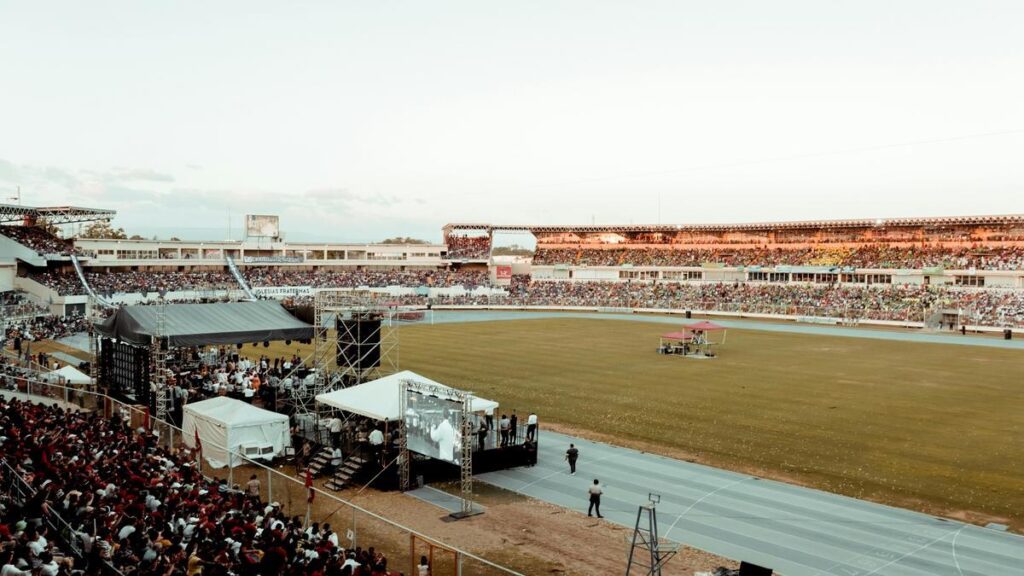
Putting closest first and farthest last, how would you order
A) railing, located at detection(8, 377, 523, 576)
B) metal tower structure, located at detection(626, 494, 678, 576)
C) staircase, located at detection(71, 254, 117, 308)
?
metal tower structure, located at detection(626, 494, 678, 576), railing, located at detection(8, 377, 523, 576), staircase, located at detection(71, 254, 117, 308)

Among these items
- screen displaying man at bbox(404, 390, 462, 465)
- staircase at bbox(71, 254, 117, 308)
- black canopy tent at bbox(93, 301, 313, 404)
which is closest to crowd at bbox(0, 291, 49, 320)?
staircase at bbox(71, 254, 117, 308)

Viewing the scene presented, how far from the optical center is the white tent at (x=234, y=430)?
63.8ft

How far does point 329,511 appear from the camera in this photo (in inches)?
646

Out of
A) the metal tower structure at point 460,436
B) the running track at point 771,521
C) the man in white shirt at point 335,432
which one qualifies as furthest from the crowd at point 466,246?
the metal tower structure at point 460,436

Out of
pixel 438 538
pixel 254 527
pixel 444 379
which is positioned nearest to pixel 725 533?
pixel 438 538

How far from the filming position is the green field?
19250 mm

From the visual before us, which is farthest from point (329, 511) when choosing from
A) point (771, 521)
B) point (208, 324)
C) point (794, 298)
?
point (794, 298)

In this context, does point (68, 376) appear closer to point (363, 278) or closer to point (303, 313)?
point (303, 313)

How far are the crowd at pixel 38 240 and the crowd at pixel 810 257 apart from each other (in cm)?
5944

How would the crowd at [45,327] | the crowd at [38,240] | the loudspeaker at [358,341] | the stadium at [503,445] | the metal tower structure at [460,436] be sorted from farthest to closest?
the crowd at [38,240] < the crowd at [45,327] < the loudspeaker at [358,341] < the metal tower structure at [460,436] < the stadium at [503,445]

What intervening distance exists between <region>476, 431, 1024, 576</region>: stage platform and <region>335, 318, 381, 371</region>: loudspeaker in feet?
21.2

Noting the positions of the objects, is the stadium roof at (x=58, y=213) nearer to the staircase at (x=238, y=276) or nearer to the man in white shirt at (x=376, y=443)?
the staircase at (x=238, y=276)

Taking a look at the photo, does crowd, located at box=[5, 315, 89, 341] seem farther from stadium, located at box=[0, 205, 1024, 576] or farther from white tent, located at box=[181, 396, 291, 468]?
white tent, located at box=[181, 396, 291, 468]

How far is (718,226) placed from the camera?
330ft
